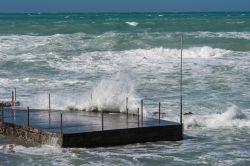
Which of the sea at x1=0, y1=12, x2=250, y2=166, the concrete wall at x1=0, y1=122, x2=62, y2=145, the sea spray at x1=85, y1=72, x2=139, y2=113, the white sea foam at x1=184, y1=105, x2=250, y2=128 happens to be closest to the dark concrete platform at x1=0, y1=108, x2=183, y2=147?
the concrete wall at x1=0, y1=122, x2=62, y2=145

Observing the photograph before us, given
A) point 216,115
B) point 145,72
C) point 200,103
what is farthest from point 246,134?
point 145,72

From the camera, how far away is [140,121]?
19.2 metres

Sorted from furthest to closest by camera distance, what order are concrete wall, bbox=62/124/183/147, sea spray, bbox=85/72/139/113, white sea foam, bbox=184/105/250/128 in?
1. sea spray, bbox=85/72/139/113
2. white sea foam, bbox=184/105/250/128
3. concrete wall, bbox=62/124/183/147

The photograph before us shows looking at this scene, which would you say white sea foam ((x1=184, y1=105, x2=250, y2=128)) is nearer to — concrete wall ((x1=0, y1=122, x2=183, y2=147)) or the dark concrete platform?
the dark concrete platform

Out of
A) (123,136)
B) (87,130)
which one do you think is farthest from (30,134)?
(123,136)

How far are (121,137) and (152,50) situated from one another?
29169 millimetres

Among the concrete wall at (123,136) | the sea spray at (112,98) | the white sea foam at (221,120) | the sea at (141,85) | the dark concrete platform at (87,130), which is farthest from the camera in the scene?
the sea spray at (112,98)

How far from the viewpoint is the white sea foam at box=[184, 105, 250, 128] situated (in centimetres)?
2144

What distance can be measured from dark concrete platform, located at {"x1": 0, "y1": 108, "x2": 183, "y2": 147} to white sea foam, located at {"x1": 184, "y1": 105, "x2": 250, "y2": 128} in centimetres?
222

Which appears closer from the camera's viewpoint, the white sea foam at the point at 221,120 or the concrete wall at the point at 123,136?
the concrete wall at the point at 123,136

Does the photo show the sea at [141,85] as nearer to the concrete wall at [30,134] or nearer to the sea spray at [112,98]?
the sea spray at [112,98]

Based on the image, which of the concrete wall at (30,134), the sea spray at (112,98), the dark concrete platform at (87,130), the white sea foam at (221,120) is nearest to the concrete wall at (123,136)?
the dark concrete platform at (87,130)

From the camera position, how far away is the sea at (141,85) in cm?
1688

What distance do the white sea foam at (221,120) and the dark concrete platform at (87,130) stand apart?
2.22 metres
